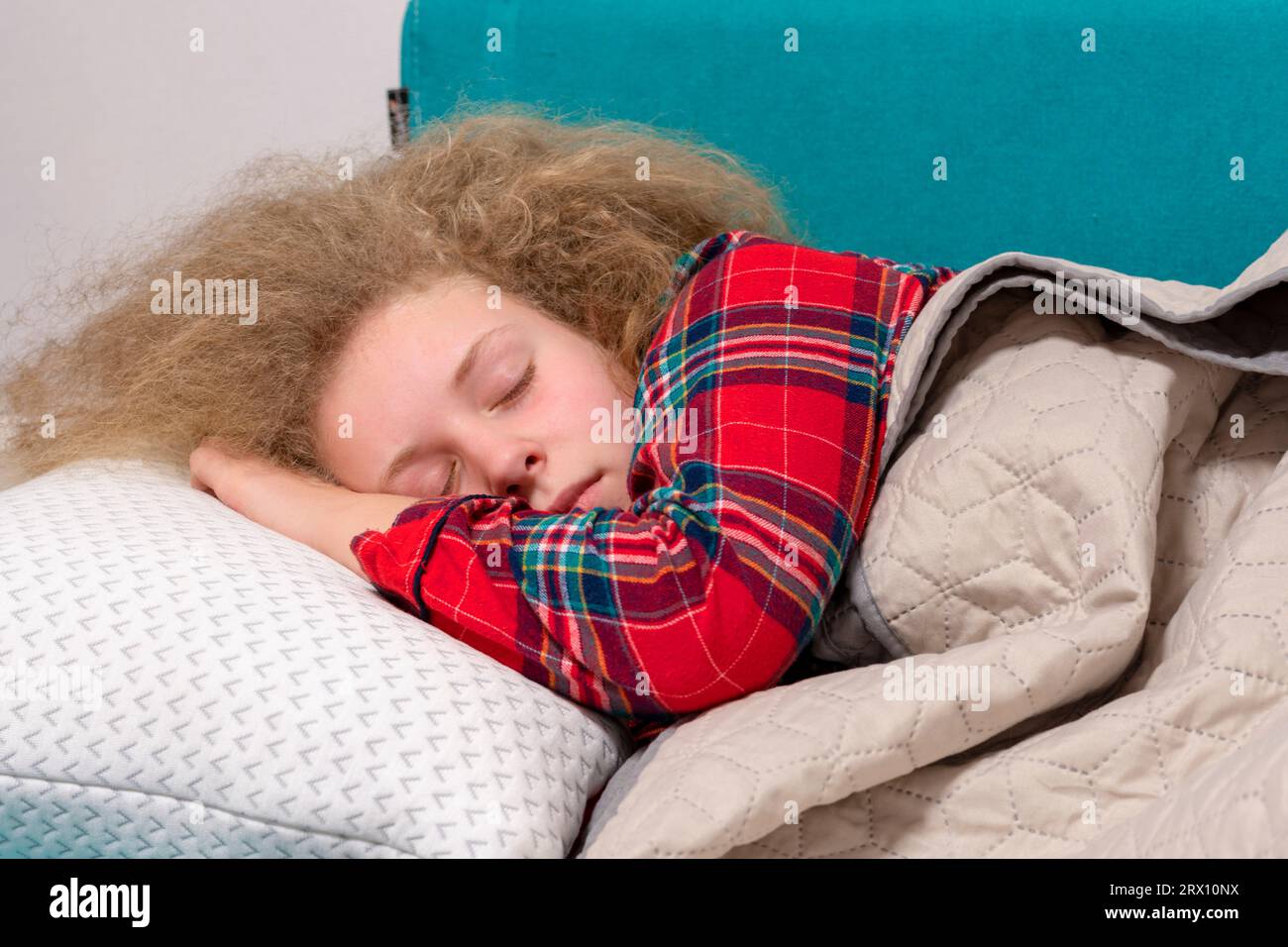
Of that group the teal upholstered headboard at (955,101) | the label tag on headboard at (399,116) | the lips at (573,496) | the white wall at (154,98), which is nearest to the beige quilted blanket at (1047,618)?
the lips at (573,496)

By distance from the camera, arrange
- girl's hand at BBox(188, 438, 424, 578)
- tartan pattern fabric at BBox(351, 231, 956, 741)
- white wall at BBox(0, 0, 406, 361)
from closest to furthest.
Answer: tartan pattern fabric at BBox(351, 231, 956, 741) < girl's hand at BBox(188, 438, 424, 578) < white wall at BBox(0, 0, 406, 361)

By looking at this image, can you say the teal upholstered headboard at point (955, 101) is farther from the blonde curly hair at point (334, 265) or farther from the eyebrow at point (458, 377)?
the eyebrow at point (458, 377)

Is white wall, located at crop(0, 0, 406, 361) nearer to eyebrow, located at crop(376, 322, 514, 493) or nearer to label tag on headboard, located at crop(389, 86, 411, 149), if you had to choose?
label tag on headboard, located at crop(389, 86, 411, 149)

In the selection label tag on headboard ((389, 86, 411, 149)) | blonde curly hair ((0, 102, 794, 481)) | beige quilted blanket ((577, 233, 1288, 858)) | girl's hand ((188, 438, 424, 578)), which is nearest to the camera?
beige quilted blanket ((577, 233, 1288, 858))

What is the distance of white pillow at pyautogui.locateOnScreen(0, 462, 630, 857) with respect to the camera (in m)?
0.73

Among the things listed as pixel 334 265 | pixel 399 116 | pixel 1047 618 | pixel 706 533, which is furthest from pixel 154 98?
pixel 1047 618

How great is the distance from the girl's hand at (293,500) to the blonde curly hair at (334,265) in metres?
0.04

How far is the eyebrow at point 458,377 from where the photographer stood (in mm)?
1018

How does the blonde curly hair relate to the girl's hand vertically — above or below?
above

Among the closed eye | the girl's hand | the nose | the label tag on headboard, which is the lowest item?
the girl's hand

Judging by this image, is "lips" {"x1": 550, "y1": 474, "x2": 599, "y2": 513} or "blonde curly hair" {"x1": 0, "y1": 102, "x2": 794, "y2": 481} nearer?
"lips" {"x1": 550, "y1": 474, "x2": 599, "y2": 513}

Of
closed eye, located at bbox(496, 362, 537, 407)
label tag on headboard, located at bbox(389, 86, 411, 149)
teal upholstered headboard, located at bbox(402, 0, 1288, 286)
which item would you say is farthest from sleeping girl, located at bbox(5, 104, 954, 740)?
label tag on headboard, located at bbox(389, 86, 411, 149)

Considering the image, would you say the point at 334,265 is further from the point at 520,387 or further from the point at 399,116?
the point at 399,116

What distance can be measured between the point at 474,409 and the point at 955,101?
70 centimetres
